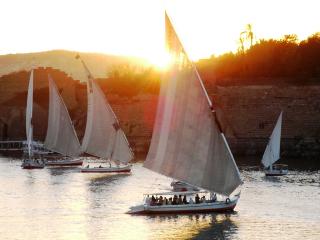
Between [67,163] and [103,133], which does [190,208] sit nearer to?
[103,133]

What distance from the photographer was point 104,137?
278 feet

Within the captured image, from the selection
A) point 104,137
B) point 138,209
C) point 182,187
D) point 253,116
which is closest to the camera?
point 138,209

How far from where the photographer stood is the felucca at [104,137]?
8381 centimetres

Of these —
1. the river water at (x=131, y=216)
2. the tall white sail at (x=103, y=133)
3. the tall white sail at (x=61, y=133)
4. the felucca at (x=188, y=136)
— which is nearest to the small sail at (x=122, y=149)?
the tall white sail at (x=103, y=133)

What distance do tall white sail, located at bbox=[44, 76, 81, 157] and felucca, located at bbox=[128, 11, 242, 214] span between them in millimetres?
44694

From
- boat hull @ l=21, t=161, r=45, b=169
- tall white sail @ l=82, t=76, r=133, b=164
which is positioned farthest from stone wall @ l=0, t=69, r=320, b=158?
tall white sail @ l=82, t=76, r=133, b=164

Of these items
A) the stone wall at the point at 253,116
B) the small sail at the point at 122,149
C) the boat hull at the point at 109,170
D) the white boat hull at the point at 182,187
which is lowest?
the white boat hull at the point at 182,187

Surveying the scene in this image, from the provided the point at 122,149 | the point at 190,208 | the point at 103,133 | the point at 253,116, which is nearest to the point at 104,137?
the point at 103,133

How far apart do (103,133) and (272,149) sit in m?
18.6

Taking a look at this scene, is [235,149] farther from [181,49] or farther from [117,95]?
[181,49]

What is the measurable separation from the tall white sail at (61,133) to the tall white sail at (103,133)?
5.64 m

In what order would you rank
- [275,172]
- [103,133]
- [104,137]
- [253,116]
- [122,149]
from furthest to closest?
1. [253,116]
2. [103,133]
3. [104,137]
4. [122,149]
5. [275,172]

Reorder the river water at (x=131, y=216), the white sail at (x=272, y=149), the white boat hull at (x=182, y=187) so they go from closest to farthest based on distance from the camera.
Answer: the river water at (x=131, y=216) → the white boat hull at (x=182, y=187) → the white sail at (x=272, y=149)

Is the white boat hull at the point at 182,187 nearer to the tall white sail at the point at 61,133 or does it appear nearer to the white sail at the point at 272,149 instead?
the white sail at the point at 272,149
